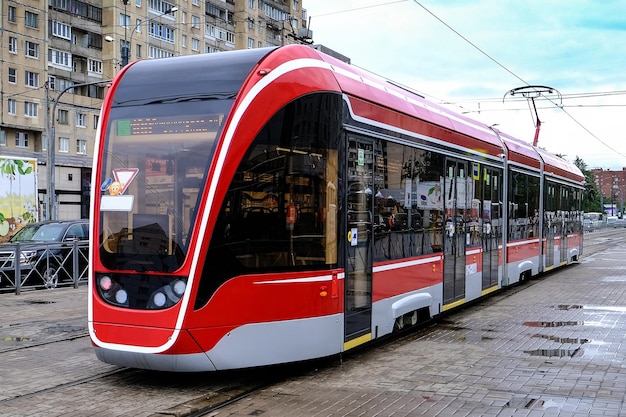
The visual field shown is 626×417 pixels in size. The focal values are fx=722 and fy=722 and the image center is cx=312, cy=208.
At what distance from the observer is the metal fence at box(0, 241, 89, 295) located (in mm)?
15500

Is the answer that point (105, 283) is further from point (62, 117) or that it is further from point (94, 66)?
point (94, 66)

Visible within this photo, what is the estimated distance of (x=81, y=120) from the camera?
58125mm

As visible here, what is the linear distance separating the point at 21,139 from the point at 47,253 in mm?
40674

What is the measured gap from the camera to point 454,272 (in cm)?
1157

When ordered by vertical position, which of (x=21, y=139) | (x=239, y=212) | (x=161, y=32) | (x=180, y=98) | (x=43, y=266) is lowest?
(x=43, y=266)

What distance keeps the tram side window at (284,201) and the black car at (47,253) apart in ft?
33.2

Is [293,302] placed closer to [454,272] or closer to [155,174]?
[155,174]

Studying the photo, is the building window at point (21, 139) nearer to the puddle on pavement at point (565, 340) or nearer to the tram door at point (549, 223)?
the tram door at point (549, 223)

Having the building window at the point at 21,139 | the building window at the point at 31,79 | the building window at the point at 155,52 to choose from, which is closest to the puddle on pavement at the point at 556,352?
the building window at the point at 21,139

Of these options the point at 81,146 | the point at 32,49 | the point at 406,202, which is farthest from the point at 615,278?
the point at 81,146

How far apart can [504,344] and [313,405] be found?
4.02m

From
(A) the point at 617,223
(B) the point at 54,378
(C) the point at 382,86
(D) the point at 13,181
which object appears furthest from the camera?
(A) the point at 617,223

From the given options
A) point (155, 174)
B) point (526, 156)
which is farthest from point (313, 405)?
point (526, 156)

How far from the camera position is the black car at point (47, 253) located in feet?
51.2
